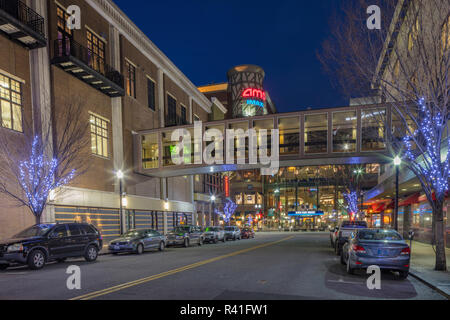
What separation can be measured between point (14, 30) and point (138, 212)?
18.5m

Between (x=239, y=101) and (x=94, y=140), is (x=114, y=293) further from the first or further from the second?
(x=239, y=101)

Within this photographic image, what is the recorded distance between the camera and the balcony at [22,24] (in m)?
18.4

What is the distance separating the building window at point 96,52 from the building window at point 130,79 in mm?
3432

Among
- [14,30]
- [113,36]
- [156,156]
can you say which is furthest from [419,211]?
[14,30]

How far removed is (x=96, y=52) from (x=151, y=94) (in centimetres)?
923

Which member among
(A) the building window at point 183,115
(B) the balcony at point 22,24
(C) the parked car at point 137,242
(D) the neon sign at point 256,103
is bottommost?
(C) the parked car at point 137,242

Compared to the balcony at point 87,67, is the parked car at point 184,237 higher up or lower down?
lower down

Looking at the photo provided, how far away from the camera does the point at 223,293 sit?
8.08 m

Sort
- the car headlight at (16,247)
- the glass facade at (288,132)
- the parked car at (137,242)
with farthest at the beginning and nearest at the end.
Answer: the glass facade at (288,132) → the parked car at (137,242) → the car headlight at (16,247)

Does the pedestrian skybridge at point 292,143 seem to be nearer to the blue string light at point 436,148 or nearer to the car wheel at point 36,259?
the blue string light at point 436,148

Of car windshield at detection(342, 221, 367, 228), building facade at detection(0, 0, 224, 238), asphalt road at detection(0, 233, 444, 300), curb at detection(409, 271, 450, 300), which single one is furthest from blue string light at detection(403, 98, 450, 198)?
building facade at detection(0, 0, 224, 238)

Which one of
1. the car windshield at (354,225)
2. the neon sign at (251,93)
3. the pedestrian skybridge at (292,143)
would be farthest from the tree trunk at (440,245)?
the neon sign at (251,93)

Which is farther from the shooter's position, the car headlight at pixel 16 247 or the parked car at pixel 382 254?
the car headlight at pixel 16 247

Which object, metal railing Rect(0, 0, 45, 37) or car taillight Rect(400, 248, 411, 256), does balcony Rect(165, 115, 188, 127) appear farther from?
car taillight Rect(400, 248, 411, 256)
